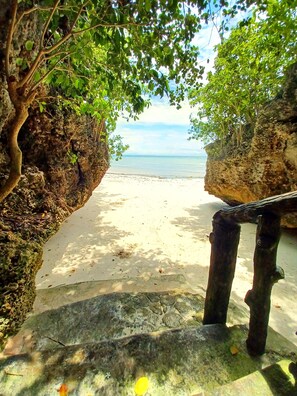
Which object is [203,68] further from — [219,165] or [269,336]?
[219,165]

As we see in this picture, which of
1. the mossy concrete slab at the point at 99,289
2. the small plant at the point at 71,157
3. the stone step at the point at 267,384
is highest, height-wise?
the small plant at the point at 71,157

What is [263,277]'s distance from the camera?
1.77 m

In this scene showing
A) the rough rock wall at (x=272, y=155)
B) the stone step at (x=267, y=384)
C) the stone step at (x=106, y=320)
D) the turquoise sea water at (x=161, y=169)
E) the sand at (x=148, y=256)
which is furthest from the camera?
the turquoise sea water at (x=161, y=169)

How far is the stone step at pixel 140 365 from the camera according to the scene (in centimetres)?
154

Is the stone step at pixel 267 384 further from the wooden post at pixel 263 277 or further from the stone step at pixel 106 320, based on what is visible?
the stone step at pixel 106 320

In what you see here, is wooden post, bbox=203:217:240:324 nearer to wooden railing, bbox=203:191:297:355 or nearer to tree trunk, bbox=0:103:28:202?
wooden railing, bbox=203:191:297:355

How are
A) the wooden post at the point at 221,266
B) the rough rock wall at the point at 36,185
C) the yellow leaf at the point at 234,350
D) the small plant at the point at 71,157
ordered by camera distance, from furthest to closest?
the small plant at the point at 71,157
the rough rock wall at the point at 36,185
the wooden post at the point at 221,266
the yellow leaf at the point at 234,350

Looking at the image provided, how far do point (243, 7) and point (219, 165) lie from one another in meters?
8.18

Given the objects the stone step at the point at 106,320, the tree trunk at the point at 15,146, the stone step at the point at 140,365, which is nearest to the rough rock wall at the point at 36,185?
the stone step at the point at 106,320

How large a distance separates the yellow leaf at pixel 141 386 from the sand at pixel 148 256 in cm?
200

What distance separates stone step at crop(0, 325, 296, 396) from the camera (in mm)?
1540

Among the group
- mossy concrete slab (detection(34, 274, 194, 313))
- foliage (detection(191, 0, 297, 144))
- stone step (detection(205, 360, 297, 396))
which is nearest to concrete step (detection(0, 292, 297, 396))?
stone step (detection(205, 360, 297, 396))

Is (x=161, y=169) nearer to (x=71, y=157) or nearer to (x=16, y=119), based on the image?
(x=71, y=157)

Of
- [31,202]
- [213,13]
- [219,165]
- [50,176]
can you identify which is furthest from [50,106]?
[219,165]
